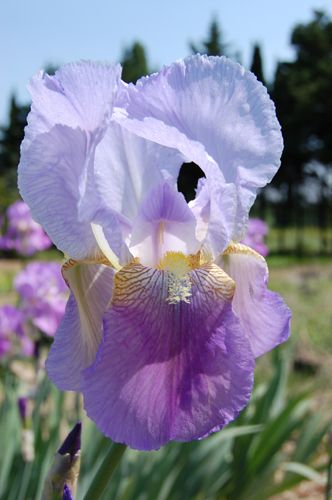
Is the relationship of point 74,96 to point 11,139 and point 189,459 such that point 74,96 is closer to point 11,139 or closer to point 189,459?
point 189,459

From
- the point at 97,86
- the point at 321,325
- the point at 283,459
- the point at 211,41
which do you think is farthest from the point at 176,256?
the point at 211,41

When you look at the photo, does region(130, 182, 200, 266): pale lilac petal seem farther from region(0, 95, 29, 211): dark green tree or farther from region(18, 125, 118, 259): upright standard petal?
region(0, 95, 29, 211): dark green tree

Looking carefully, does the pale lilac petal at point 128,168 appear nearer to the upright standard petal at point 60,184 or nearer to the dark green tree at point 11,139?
the upright standard petal at point 60,184

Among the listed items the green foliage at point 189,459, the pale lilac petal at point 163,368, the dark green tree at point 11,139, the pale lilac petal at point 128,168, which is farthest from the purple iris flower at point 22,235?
the dark green tree at point 11,139

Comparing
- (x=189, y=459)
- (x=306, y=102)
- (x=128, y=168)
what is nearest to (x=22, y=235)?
(x=189, y=459)

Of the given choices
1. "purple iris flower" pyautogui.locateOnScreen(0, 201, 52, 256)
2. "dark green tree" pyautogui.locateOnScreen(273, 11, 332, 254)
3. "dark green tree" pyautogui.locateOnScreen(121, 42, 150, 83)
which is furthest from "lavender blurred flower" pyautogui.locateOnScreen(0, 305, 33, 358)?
"dark green tree" pyautogui.locateOnScreen(121, 42, 150, 83)
